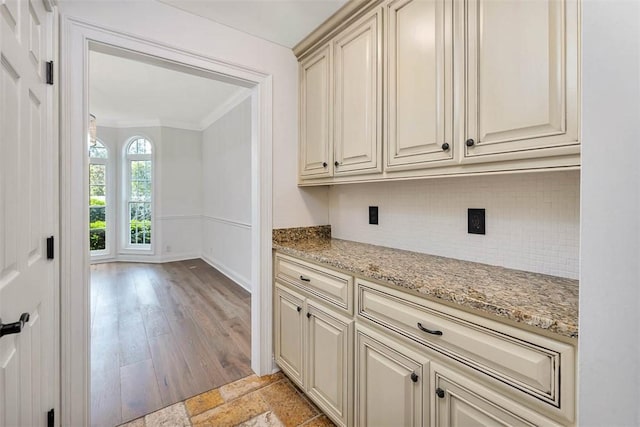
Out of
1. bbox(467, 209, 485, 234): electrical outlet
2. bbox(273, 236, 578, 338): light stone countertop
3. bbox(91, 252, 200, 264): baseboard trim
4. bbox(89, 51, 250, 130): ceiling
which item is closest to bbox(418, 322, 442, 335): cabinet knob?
bbox(273, 236, 578, 338): light stone countertop

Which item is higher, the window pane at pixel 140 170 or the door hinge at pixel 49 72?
the window pane at pixel 140 170

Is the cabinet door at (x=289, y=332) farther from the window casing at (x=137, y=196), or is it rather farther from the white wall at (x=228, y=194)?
the window casing at (x=137, y=196)

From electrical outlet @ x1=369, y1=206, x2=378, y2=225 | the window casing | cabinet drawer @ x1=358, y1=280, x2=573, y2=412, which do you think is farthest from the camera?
the window casing

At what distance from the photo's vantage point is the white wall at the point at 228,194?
3.90 meters

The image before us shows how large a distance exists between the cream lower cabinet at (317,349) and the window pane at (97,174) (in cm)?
522

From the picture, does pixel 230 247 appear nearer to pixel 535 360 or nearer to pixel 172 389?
pixel 172 389

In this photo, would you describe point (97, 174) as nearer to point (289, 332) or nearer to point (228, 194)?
point (228, 194)

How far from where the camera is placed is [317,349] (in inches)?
64.8

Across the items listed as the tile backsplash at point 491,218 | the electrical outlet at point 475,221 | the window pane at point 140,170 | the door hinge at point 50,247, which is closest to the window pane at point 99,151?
the window pane at point 140,170

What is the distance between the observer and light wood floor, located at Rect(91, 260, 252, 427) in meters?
1.86

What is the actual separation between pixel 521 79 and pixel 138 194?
6.17 metres

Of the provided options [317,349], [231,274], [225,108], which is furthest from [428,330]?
[225,108]

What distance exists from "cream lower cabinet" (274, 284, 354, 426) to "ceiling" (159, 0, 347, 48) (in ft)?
5.63

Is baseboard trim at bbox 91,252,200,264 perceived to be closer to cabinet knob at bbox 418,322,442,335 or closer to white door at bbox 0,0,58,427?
white door at bbox 0,0,58,427
